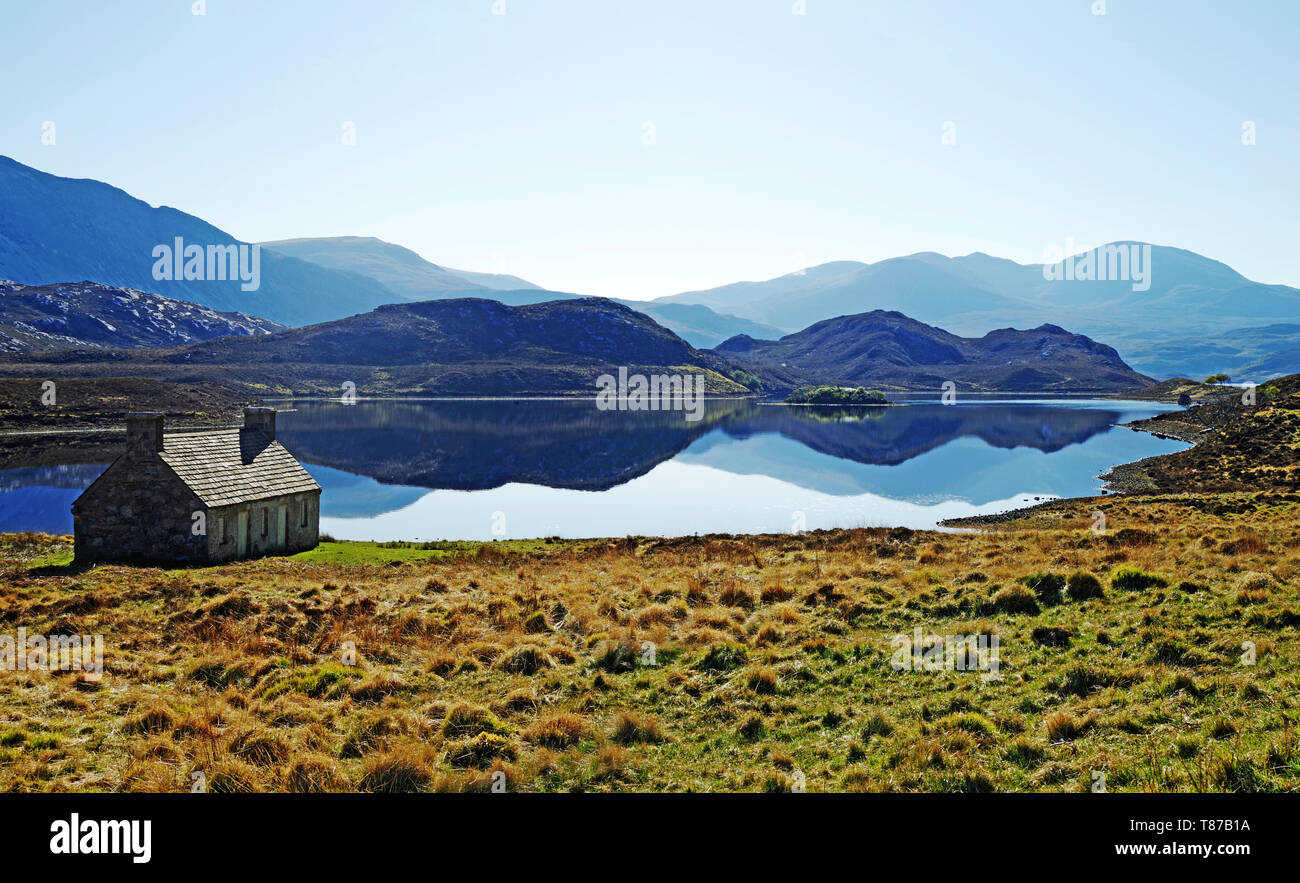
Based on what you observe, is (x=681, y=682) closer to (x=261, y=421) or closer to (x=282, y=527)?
(x=282, y=527)

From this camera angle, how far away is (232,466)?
30.3 meters

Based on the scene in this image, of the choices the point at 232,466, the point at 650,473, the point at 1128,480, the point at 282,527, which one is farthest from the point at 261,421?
the point at 1128,480

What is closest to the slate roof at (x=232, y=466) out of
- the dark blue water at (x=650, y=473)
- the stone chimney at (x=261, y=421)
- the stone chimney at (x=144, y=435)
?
the stone chimney at (x=261, y=421)

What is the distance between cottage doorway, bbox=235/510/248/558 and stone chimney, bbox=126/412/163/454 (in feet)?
13.1

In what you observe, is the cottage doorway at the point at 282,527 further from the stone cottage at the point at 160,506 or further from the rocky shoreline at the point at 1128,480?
the rocky shoreline at the point at 1128,480

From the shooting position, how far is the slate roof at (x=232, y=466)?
2781cm

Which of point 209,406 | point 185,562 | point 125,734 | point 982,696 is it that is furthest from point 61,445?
point 982,696

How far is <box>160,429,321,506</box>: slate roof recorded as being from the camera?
27812mm

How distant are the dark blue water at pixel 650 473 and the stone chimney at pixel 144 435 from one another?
1811 cm

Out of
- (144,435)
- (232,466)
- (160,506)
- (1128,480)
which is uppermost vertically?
(144,435)

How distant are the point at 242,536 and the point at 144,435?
519 centimetres

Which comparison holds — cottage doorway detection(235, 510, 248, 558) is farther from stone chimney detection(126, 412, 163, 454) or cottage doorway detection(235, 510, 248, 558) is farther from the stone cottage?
stone chimney detection(126, 412, 163, 454)

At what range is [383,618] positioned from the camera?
18859 millimetres
